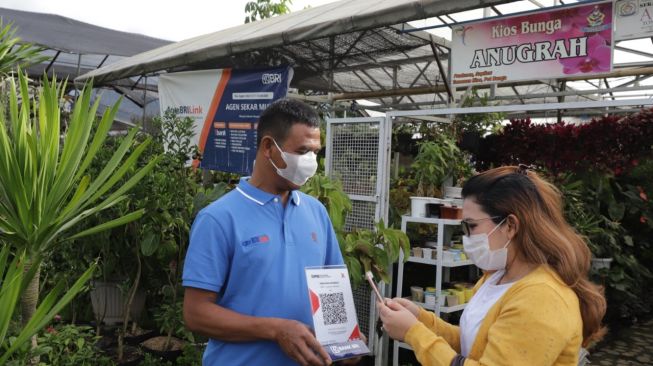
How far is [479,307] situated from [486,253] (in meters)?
0.15

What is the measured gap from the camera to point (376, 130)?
3770 millimetres

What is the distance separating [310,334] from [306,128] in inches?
24.7

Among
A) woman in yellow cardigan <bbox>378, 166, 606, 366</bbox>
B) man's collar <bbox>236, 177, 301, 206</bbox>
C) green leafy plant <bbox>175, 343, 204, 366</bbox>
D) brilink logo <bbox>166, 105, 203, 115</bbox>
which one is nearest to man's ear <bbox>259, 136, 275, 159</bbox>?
man's collar <bbox>236, 177, 301, 206</bbox>

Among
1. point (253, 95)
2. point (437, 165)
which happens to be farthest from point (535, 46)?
point (253, 95)

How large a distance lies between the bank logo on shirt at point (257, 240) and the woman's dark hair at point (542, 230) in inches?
23.4

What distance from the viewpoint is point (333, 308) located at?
1558 millimetres

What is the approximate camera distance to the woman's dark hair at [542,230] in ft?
4.51

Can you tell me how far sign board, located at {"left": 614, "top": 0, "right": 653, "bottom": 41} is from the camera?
3.37 meters

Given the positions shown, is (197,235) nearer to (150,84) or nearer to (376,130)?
(376,130)

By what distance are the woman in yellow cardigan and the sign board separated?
2.47 m

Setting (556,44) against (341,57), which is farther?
(341,57)

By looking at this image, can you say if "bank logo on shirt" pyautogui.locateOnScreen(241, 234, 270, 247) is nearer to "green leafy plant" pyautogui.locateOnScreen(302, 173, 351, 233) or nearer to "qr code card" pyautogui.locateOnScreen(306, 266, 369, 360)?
"qr code card" pyautogui.locateOnScreen(306, 266, 369, 360)

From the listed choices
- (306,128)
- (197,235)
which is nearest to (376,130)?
(306,128)

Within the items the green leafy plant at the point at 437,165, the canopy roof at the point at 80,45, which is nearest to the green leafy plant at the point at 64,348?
the green leafy plant at the point at 437,165
